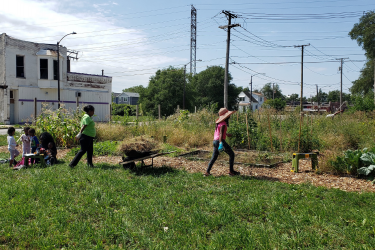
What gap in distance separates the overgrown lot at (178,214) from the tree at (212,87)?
58342 mm

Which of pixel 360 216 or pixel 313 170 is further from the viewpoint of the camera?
pixel 313 170

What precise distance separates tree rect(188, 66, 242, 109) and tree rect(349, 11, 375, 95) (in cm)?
2218

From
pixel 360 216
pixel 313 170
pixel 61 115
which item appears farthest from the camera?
pixel 61 115

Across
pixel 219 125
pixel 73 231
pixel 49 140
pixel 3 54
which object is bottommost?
pixel 73 231

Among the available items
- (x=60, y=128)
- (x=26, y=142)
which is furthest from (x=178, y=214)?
(x=60, y=128)

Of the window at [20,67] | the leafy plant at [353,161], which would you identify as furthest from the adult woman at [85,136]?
the window at [20,67]

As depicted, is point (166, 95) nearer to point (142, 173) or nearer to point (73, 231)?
point (142, 173)

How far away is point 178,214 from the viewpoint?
190 inches

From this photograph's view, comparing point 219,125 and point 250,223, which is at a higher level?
point 219,125

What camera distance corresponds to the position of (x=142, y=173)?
7680 millimetres

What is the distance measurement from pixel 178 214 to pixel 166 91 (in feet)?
143

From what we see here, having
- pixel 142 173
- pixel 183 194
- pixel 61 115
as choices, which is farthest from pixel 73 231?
pixel 61 115

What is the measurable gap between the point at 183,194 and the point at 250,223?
5.38ft

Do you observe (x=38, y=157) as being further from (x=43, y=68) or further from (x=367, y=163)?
(x=43, y=68)
